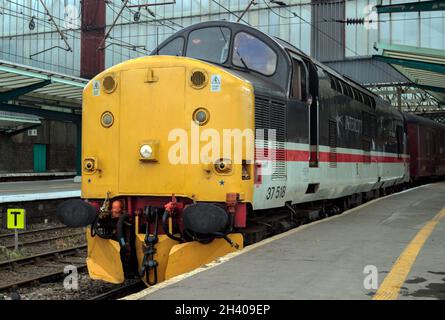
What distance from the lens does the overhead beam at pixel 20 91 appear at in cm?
2181

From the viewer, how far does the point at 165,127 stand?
23.0 feet

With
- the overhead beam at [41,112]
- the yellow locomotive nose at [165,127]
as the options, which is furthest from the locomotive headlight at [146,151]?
the overhead beam at [41,112]

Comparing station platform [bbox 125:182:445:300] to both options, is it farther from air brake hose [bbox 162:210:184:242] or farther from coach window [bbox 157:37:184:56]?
coach window [bbox 157:37:184:56]

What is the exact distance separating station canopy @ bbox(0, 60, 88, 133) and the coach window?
37.9 feet

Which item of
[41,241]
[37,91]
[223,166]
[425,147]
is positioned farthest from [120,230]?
[425,147]

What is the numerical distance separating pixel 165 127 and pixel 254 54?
1969 mm

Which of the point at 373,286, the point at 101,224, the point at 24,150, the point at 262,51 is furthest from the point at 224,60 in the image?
the point at 24,150

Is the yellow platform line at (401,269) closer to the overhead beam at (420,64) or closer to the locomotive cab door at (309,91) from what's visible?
the locomotive cab door at (309,91)

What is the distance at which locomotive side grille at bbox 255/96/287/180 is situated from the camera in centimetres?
716

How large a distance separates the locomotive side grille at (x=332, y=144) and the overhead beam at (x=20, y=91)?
586 inches

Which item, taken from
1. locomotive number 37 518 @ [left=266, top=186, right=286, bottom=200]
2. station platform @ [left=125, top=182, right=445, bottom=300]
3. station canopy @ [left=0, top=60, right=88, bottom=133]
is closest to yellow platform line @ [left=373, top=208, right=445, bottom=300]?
station platform @ [left=125, top=182, right=445, bottom=300]

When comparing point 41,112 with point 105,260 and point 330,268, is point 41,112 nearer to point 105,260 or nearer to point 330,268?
point 105,260

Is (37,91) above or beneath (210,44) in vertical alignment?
above
